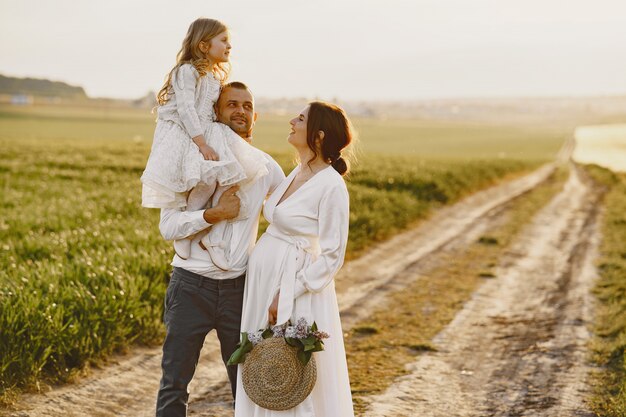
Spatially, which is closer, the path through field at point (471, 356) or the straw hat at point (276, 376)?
the straw hat at point (276, 376)

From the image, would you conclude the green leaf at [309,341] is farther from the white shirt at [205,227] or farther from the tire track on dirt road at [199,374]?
the tire track on dirt road at [199,374]

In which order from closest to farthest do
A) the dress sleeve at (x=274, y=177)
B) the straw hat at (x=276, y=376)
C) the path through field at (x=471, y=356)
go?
the straw hat at (x=276, y=376) < the dress sleeve at (x=274, y=177) < the path through field at (x=471, y=356)

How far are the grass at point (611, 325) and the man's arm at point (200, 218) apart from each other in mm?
3293

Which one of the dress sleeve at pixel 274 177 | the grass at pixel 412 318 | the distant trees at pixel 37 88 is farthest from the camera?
the distant trees at pixel 37 88

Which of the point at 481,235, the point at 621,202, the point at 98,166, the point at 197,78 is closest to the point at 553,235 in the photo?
the point at 481,235

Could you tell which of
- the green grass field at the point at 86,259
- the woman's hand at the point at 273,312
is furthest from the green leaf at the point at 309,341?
the green grass field at the point at 86,259

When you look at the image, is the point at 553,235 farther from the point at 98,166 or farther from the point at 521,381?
the point at 98,166

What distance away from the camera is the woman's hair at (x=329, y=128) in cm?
387

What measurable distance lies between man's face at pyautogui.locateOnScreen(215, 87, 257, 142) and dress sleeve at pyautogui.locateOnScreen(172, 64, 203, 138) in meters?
0.14

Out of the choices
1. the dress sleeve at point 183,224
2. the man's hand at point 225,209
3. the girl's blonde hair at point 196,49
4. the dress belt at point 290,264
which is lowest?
the dress belt at point 290,264

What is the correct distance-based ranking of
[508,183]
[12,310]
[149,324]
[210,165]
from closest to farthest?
1. [210,165]
2. [12,310]
3. [149,324]
4. [508,183]

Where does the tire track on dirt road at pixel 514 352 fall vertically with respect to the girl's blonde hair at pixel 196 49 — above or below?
below

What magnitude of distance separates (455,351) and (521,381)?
971mm

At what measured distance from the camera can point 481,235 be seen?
47.1 ft
